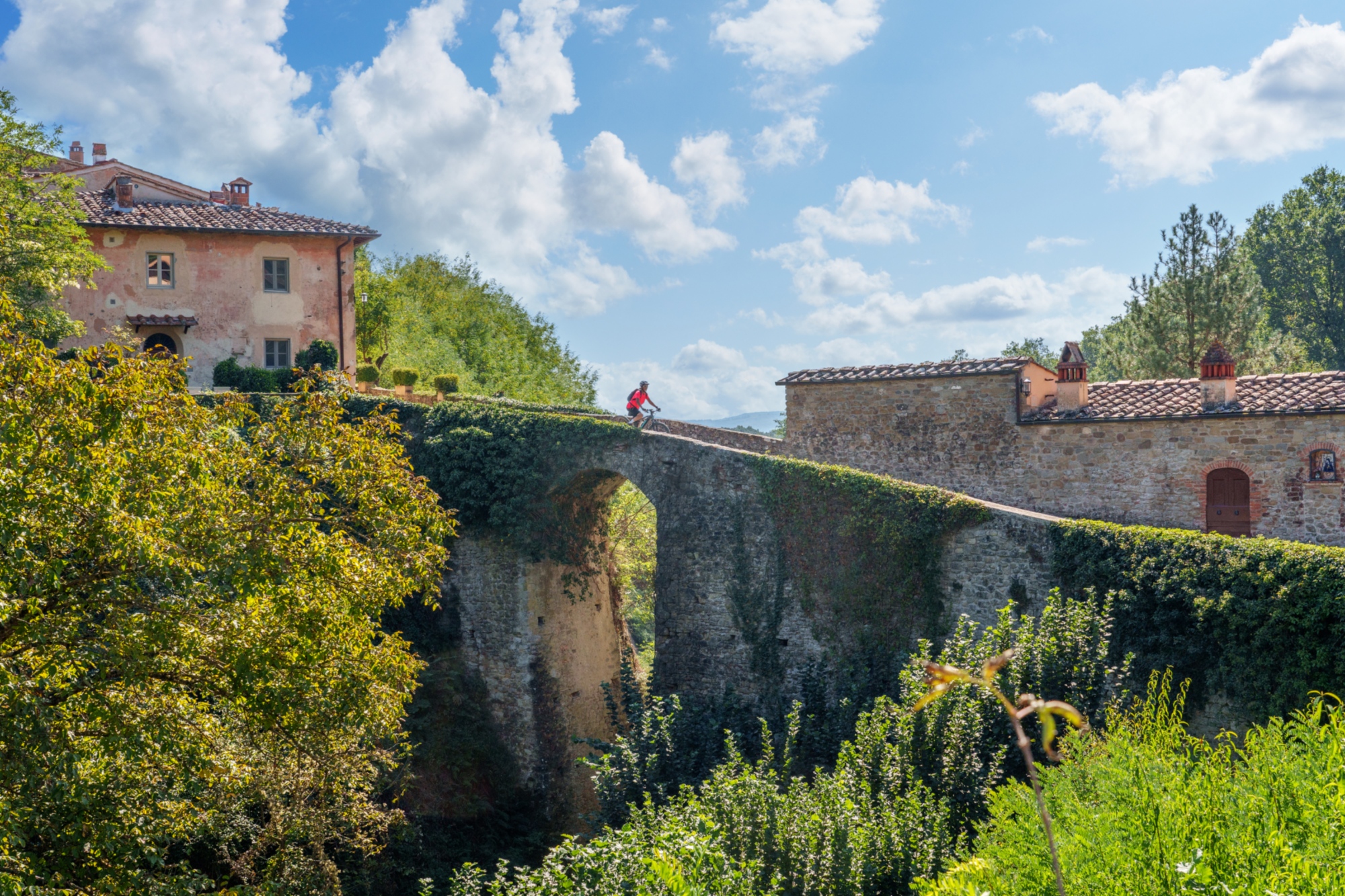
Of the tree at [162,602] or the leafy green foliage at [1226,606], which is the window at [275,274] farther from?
the leafy green foliage at [1226,606]

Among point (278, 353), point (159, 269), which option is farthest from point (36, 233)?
point (278, 353)

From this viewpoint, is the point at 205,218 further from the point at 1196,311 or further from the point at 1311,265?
the point at 1311,265

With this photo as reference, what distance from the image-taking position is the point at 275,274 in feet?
95.8

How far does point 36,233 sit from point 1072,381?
23571mm

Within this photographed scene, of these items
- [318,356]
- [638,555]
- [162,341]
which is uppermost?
[162,341]

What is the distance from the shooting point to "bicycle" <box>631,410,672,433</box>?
20797 mm

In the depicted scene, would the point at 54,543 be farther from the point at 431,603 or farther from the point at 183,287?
the point at 183,287

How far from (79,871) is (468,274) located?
1777 inches

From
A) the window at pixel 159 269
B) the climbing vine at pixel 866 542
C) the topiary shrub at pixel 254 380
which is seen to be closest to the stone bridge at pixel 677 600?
the climbing vine at pixel 866 542

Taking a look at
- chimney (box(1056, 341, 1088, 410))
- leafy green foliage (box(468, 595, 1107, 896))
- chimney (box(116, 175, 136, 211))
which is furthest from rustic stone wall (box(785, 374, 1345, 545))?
chimney (box(116, 175, 136, 211))

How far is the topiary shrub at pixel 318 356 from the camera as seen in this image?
2830 centimetres

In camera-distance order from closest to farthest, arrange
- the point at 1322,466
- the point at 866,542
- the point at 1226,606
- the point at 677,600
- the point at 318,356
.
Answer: the point at 1226,606 < the point at 1322,466 < the point at 866,542 < the point at 677,600 < the point at 318,356

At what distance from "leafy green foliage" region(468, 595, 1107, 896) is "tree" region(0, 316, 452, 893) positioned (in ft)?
9.71

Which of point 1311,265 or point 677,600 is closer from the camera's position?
point 677,600
